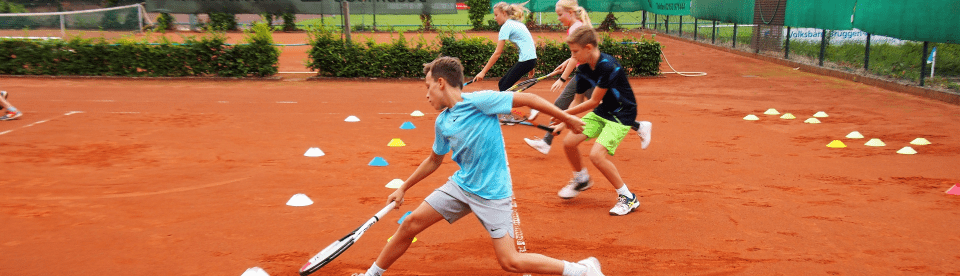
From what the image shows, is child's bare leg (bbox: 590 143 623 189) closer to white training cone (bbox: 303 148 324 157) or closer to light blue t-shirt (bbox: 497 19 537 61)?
white training cone (bbox: 303 148 324 157)

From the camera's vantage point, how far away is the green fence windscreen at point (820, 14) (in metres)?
15.4

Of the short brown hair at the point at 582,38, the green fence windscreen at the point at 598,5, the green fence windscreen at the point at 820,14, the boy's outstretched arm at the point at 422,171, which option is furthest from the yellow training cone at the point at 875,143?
the green fence windscreen at the point at 598,5

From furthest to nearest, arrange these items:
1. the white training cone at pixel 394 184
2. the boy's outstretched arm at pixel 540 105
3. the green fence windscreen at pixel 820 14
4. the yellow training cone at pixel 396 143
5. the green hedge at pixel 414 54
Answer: the green hedge at pixel 414 54 < the green fence windscreen at pixel 820 14 < the yellow training cone at pixel 396 143 < the white training cone at pixel 394 184 < the boy's outstretched arm at pixel 540 105

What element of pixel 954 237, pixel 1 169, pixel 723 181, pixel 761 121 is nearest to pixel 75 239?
pixel 1 169

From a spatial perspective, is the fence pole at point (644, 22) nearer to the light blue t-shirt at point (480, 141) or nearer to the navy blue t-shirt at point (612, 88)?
the navy blue t-shirt at point (612, 88)

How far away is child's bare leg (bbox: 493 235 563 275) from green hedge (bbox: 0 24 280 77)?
515 inches

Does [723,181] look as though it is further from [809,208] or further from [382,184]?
[382,184]

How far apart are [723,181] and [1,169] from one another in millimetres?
7363

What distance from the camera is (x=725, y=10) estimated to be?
841 inches

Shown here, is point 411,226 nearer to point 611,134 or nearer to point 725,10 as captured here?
point 611,134

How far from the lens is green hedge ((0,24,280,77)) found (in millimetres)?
15398

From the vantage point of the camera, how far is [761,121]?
10.1m

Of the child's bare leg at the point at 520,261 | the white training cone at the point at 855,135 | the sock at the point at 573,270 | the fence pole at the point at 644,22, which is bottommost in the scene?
the white training cone at the point at 855,135

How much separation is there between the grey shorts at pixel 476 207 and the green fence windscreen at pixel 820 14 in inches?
565
